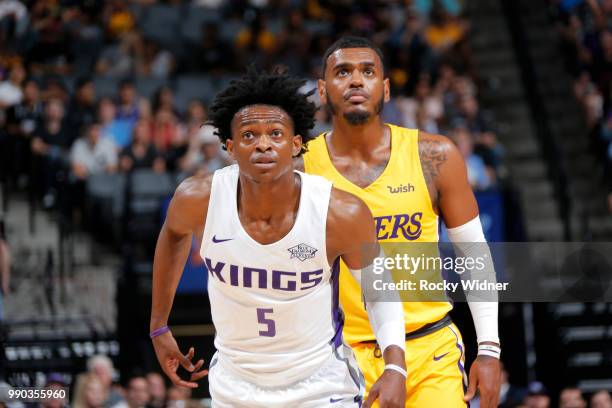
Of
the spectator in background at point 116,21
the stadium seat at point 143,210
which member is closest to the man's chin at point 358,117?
the stadium seat at point 143,210

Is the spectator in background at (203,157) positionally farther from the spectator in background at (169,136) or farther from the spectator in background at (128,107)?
the spectator in background at (128,107)

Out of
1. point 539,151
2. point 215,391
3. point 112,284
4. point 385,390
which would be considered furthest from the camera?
point 539,151

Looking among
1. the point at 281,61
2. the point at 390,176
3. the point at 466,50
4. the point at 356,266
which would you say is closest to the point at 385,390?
the point at 356,266

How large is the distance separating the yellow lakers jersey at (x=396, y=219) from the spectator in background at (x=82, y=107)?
6.84 meters

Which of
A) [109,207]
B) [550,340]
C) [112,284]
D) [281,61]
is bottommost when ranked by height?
[550,340]

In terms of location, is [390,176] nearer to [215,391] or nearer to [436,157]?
[436,157]

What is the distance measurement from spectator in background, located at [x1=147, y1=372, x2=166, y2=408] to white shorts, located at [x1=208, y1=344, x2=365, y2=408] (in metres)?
4.28

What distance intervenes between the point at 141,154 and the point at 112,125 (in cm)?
82

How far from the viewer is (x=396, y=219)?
5125 mm

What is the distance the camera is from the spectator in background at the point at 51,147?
35.2ft

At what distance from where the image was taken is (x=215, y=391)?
4.58m

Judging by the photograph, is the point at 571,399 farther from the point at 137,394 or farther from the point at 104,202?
the point at 104,202

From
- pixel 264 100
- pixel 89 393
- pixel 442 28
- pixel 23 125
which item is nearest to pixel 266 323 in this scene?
pixel 264 100

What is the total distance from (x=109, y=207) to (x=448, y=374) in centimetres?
652
